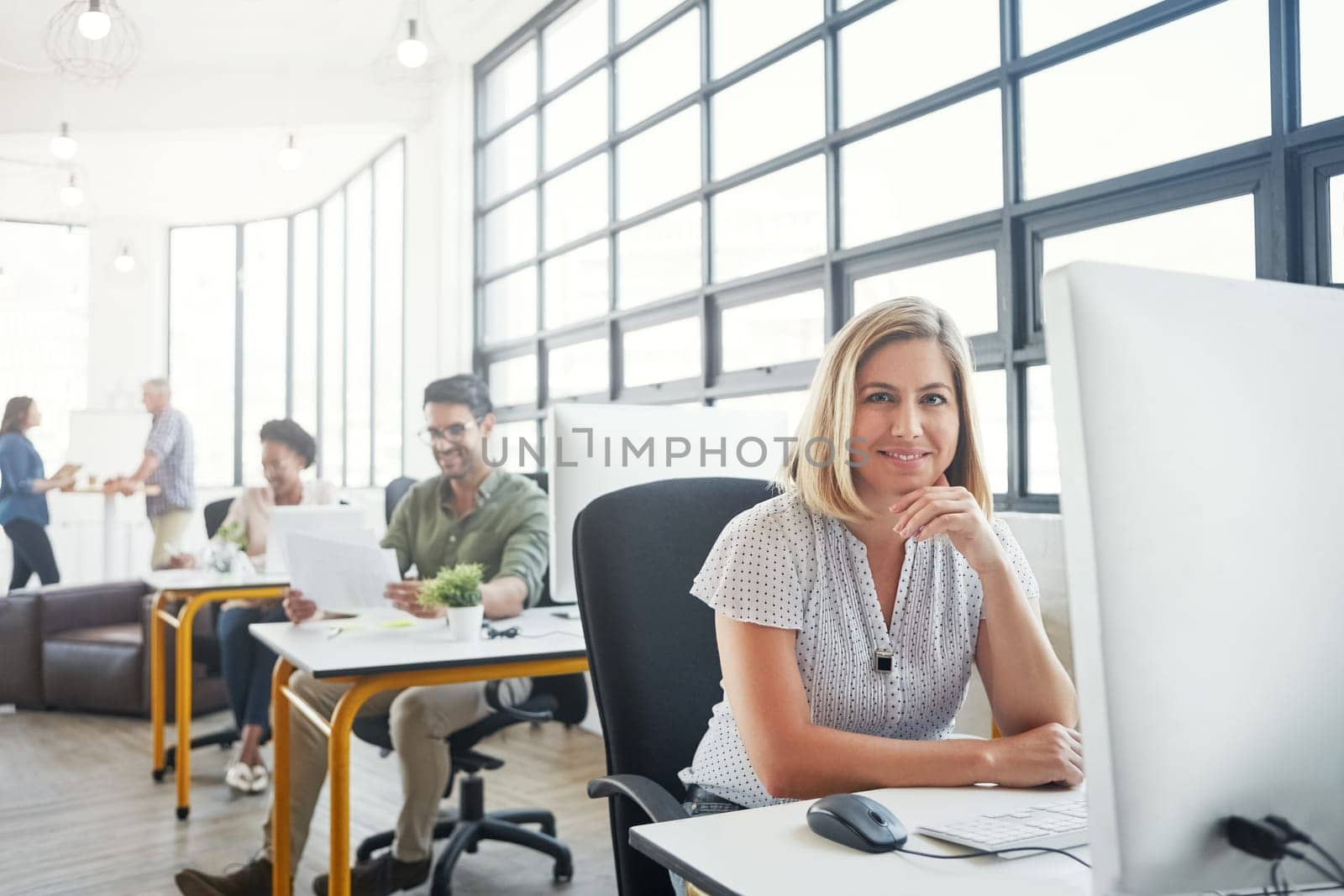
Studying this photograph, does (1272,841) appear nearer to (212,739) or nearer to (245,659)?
(245,659)

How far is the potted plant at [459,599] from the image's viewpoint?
85.3 inches

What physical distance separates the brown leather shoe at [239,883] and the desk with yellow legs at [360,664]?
7 cm

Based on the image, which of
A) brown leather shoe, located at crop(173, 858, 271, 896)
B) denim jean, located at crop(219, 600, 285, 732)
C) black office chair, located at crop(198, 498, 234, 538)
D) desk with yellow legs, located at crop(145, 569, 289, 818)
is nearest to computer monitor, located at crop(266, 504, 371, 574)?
brown leather shoe, located at crop(173, 858, 271, 896)

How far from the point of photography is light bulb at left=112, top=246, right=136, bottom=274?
26.4 feet

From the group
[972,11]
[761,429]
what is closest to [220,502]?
[761,429]

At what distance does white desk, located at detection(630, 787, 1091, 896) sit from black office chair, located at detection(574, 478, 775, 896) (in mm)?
363

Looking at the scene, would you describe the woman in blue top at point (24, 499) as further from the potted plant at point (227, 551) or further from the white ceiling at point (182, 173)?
the potted plant at point (227, 551)

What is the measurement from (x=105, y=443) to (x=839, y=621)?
708cm

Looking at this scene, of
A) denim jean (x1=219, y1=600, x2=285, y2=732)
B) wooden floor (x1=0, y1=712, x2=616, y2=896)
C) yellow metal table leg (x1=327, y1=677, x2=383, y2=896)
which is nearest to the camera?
yellow metal table leg (x1=327, y1=677, x2=383, y2=896)

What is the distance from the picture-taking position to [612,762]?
1431mm

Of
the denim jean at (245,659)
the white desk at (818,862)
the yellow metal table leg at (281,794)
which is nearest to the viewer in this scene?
the white desk at (818,862)

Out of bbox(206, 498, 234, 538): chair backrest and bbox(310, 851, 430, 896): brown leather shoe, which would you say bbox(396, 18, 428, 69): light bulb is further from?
bbox(310, 851, 430, 896): brown leather shoe

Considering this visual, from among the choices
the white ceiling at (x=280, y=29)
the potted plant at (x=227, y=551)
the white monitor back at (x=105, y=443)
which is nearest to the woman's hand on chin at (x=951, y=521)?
the potted plant at (x=227, y=551)

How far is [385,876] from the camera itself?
8.29 ft
